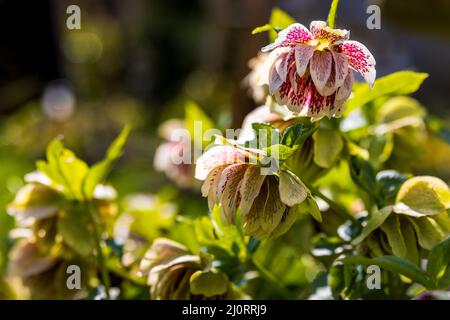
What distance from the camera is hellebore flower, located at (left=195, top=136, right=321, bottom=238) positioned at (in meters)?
0.49

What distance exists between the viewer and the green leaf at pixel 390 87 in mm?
583

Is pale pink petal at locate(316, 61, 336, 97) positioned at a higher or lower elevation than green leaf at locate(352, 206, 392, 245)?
higher

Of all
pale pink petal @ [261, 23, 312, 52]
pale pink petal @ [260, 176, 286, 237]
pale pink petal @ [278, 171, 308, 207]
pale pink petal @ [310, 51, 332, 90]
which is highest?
pale pink petal @ [261, 23, 312, 52]

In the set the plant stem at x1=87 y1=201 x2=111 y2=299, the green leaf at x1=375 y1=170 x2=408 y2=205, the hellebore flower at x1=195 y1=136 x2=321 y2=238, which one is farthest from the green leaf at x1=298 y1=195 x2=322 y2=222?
the plant stem at x1=87 y1=201 x2=111 y2=299

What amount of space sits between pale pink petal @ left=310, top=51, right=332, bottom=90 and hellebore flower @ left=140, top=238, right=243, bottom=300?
0.60ft

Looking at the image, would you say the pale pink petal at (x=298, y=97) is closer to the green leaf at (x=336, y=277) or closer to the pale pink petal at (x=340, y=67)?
the pale pink petal at (x=340, y=67)

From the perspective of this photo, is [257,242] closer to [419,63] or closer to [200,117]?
[200,117]

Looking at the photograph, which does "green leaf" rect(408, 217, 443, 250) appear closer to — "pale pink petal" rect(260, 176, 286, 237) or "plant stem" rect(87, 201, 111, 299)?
"pale pink petal" rect(260, 176, 286, 237)

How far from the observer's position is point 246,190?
0.49 meters

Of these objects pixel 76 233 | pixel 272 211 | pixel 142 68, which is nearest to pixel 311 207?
pixel 272 211

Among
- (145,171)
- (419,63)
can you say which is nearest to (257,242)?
(145,171)

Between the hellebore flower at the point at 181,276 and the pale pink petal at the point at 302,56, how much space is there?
185mm

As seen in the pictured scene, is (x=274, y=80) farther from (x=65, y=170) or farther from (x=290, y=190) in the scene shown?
(x=65, y=170)

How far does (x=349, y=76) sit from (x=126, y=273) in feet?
1.05
